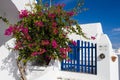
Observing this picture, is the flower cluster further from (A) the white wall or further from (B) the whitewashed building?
(A) the white wall

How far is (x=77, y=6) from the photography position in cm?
788

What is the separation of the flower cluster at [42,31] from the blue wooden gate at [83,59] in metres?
1.52

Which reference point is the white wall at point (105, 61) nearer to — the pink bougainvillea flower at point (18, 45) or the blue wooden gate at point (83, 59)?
the blue wooden gate at point (83, 59)

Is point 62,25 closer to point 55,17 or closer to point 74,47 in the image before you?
point 55,17

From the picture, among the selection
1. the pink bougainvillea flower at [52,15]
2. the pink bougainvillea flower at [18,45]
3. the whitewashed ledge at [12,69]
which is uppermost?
the pink bougainvillea flower at [52,15]

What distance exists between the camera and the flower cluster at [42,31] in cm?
724

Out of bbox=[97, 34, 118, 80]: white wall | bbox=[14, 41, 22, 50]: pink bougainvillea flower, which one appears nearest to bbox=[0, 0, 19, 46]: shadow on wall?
bbox=[14, 41, 22, 50]: pink bougainvillea flower

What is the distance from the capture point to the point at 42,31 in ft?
24.5

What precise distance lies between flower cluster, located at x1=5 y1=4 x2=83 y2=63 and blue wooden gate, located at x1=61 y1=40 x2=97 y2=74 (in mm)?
1518

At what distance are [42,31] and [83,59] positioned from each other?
2789 millimetres

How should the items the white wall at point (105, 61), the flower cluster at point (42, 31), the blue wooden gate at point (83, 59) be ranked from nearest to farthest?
the flower cluster at point (42, 31), the white wall at point (105, 61), the blue wooden gate at point (83, 59)

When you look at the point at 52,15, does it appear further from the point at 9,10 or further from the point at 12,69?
the point at 12,69

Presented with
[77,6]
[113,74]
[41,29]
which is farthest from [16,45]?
[113,74]

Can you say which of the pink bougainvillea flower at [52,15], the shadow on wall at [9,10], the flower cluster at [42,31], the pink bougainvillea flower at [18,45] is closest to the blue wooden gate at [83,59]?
the flower cluster at [42,31]
